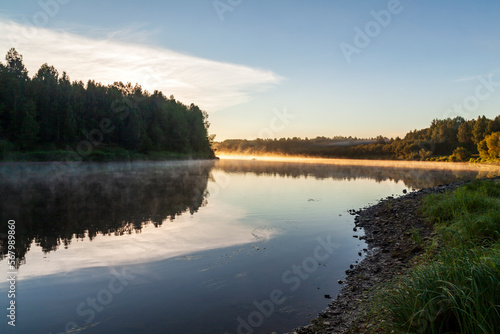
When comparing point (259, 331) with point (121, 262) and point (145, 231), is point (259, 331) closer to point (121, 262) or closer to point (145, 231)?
point (121, 262)

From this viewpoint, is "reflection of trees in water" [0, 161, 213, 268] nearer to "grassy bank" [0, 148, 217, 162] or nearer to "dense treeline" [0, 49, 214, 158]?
"grassy bank" [0, 148, 217, 162]

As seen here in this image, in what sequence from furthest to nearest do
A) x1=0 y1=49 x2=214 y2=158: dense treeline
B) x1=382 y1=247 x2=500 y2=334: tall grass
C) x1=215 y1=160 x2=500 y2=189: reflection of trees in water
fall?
x1=0 y1=49 x2=214 y2=158: dense treeline, x1=215 y1=160 x2=500 y2=189: reflection of trees in water, x1=382 y1=247 x2=500 y2=334: tall grass

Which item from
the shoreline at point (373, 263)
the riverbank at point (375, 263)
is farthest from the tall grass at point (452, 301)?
the shoreline at point (373, 263)

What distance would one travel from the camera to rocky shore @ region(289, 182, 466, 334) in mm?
7141

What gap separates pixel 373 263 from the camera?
11.3 meters

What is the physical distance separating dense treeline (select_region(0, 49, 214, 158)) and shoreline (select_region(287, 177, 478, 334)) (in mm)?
75782

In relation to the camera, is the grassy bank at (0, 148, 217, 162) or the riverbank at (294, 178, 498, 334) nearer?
the riverbank at (294, 178, 498, 334)

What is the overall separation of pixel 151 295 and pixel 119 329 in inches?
69.1

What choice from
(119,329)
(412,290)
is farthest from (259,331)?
(412,290)

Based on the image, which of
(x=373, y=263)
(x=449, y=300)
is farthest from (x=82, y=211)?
(x=449, y=300)

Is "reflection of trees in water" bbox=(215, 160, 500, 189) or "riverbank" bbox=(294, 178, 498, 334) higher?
"riverbank" bbox=(294, 178, 498, 334)

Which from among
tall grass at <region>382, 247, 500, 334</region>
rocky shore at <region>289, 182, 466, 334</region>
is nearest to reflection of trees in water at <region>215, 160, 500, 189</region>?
rocky shore at <region>289, 182, 466, 334</region>

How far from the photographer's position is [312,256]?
12883mm

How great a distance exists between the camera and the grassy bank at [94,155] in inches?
2768
